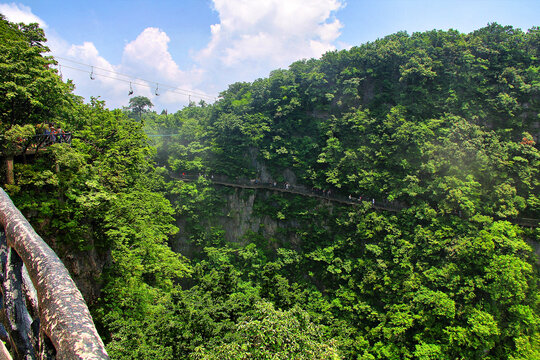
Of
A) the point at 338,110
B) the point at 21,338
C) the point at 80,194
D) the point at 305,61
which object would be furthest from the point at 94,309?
the point at 305,61

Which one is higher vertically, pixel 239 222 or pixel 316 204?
pixel 316 204

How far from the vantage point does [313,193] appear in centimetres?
2659

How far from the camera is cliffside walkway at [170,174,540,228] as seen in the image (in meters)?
19.5

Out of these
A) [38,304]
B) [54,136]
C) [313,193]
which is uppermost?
[54,136]

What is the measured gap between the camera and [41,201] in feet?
34.3

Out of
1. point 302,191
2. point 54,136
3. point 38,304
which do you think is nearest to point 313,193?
point 302,191

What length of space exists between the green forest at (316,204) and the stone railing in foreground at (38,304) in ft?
23.9

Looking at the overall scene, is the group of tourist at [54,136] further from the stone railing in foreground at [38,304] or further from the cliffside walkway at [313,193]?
the cliffside walkway at [313,193]

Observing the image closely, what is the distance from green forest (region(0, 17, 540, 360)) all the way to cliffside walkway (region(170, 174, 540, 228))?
284mm

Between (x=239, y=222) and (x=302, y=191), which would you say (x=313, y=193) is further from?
(x=239, y=222)

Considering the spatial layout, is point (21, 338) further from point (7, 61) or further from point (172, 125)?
point (172, 125)

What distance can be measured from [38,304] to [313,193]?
83.4ft

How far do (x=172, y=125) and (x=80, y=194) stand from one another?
29.1m

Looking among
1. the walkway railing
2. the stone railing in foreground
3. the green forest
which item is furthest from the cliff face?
the stone railing in foreground
